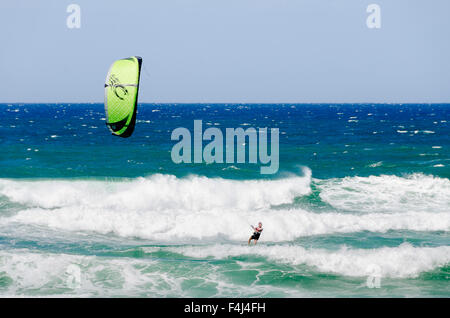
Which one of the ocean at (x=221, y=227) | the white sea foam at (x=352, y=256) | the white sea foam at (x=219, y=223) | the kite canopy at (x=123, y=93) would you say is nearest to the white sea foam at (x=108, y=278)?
the ocean at (x=221, y=227)

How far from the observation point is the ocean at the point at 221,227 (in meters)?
12.3

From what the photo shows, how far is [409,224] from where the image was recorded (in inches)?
711

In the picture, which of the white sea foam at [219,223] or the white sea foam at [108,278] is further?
the white sea foam at [219,223]

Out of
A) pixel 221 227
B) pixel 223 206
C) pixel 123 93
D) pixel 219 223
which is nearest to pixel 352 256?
pixel 221 227

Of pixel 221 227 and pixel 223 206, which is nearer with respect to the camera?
pixel 221 227

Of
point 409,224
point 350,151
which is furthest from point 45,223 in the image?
point 350,151

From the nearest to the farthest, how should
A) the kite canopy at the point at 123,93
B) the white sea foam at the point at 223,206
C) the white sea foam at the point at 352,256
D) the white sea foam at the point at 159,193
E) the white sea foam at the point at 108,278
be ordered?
the white sea foam at the point at 108,278
the kite canopy at the point at 123,93
the white sea foam at the point at 352,256
the white sea foam at the point at 223,206
the white sea foam at the point at 159,193

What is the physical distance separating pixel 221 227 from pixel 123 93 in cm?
746

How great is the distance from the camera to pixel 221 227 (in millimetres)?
17859

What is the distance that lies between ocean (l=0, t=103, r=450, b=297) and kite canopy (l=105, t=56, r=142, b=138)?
3819mm

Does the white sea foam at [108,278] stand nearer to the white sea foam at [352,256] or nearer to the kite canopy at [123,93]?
the white sea foam at [352,256]

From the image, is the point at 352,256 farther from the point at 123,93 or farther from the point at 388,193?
the point at 388,193

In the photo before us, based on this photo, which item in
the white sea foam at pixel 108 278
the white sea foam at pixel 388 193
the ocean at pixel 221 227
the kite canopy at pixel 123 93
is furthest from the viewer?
the white sea foam at pixel 388 193

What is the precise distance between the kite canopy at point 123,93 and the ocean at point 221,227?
3.82m
